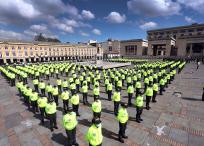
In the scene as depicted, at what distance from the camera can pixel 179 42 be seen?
184 ft

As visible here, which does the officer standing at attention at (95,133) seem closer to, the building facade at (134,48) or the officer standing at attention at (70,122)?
the officer standing at attention at (70,122)

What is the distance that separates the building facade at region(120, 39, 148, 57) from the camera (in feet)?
224

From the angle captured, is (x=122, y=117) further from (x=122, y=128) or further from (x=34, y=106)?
(x=34, y=106)

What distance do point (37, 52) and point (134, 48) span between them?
47967 mm

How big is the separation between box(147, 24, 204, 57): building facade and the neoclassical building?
40176mm

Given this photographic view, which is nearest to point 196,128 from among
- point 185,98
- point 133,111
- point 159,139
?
point 159,139

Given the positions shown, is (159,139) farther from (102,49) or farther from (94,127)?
(102,49)

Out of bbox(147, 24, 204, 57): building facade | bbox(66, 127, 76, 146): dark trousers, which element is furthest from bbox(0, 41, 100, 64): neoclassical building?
bbox(66, 127, 76, 146): dark trousers

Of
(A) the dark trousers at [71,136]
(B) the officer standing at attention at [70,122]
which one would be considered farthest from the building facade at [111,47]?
(B) the officer standing at attention at [70,122]

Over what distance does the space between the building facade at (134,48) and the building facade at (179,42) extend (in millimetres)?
4432

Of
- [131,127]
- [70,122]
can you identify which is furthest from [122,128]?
[70,122]

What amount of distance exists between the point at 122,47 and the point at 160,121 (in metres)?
70.1

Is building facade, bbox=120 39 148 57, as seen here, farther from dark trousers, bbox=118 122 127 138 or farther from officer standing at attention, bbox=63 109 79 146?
officer standing at attention, bbox=63 109 79 146

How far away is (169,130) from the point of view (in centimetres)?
682
